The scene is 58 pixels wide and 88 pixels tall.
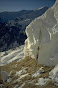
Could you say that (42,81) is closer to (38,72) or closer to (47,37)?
(38,72)

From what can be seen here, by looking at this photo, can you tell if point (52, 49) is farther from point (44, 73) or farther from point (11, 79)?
point (11, 79)

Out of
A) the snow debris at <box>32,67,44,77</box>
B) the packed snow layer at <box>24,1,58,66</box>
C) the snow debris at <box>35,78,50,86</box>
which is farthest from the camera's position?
the packed snow layer at <box>24,1,58,66</box>

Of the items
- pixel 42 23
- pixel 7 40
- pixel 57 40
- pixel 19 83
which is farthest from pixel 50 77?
pixel 7 40

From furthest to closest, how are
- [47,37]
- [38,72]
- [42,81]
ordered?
[47,37] → [38,72] → [42,81]

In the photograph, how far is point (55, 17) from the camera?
1616 centimetres

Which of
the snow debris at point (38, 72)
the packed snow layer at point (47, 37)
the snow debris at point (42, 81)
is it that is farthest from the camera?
the packed snow layer at point (47, 37)

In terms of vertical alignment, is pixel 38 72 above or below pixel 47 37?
below

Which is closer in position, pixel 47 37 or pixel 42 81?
pixel 42 81

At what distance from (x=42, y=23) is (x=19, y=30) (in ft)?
500

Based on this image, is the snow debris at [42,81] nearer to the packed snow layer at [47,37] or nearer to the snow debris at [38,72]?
the snow debris at [38,72]

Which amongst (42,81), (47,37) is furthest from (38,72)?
(47,37)

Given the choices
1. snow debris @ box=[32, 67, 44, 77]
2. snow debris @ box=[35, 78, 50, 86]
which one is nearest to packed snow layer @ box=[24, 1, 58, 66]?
snow debris @ box=[32, 67, 44, 77]

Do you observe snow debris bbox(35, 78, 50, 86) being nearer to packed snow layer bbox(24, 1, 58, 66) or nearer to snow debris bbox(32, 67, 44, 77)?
snow debris bbox(32, 67, 44, 77)

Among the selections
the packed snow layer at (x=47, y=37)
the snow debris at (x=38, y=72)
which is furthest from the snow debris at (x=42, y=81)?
the packed snow layer at (x=47, y=37)
